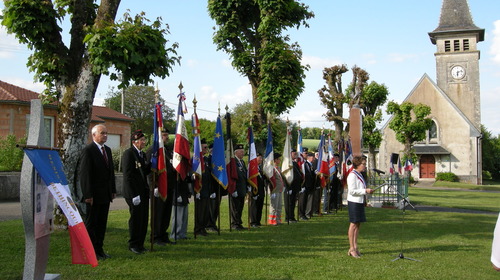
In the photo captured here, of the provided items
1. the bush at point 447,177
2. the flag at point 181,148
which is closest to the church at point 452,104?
the bush at point 447,177

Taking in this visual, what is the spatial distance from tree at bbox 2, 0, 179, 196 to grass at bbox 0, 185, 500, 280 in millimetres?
2567

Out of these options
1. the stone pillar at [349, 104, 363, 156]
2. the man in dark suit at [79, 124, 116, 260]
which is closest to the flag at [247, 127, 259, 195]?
the man in dark suit at [79, 124, 116, 260]

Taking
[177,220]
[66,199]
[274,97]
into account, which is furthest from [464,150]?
[66,199]

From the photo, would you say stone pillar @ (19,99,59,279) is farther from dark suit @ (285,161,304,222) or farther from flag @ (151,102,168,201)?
dark suit @ (285,161,304,222)

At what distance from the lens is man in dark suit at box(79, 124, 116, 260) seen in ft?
24.3

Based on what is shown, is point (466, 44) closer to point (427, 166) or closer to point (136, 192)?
point (427, 166)

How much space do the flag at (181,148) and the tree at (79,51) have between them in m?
0.94

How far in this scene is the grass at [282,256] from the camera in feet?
22.5

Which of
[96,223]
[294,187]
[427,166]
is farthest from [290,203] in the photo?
[427,166]

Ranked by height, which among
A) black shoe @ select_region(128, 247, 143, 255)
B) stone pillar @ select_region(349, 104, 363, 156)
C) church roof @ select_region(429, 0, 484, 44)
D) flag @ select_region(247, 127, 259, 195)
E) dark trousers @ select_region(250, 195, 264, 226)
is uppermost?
church roof @ select_region(429, 0, 484, 44)

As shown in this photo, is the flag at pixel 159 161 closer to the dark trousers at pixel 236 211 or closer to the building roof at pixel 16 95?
the dark trousers at pixel 236 211

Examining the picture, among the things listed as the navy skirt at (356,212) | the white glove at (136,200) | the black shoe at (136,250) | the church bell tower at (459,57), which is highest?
the church bell tower at (459,57)

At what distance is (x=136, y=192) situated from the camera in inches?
316

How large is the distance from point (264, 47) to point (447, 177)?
39340mm
